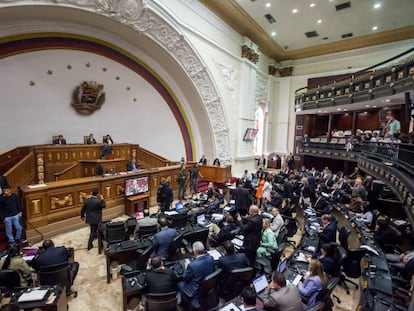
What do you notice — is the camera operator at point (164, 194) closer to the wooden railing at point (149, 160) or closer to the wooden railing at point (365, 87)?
the wooden railing at point (149, 160)

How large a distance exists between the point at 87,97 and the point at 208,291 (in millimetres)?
8893

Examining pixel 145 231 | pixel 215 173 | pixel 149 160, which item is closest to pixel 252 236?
pixel 145 231

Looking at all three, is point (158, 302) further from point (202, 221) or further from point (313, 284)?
point (202, 221)

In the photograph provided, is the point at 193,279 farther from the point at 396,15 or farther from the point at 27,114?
the point at 396,15

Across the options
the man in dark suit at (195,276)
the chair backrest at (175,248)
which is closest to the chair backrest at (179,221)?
the chair backrest at (175,248)

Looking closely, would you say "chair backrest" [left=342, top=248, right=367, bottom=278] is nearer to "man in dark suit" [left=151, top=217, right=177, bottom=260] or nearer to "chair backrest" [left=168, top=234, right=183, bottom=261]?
"chair backrest" [left=168, top=234, right=183, bottom=261]

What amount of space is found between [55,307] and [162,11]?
9.45 metres

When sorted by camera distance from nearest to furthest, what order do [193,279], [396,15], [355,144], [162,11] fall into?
[193,279], [162,11], [396,15], [355,144]

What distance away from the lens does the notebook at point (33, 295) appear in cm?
275

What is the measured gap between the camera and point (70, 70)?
8.79 meters

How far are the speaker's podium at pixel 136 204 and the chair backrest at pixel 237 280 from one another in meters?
4.27

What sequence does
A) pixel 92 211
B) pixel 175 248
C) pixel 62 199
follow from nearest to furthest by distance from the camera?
1. pixel 175 248
2. pixel 92 211
3. pixel 62 199

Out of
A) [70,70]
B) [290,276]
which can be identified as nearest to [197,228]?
[290,276]

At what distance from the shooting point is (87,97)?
9195 mm
